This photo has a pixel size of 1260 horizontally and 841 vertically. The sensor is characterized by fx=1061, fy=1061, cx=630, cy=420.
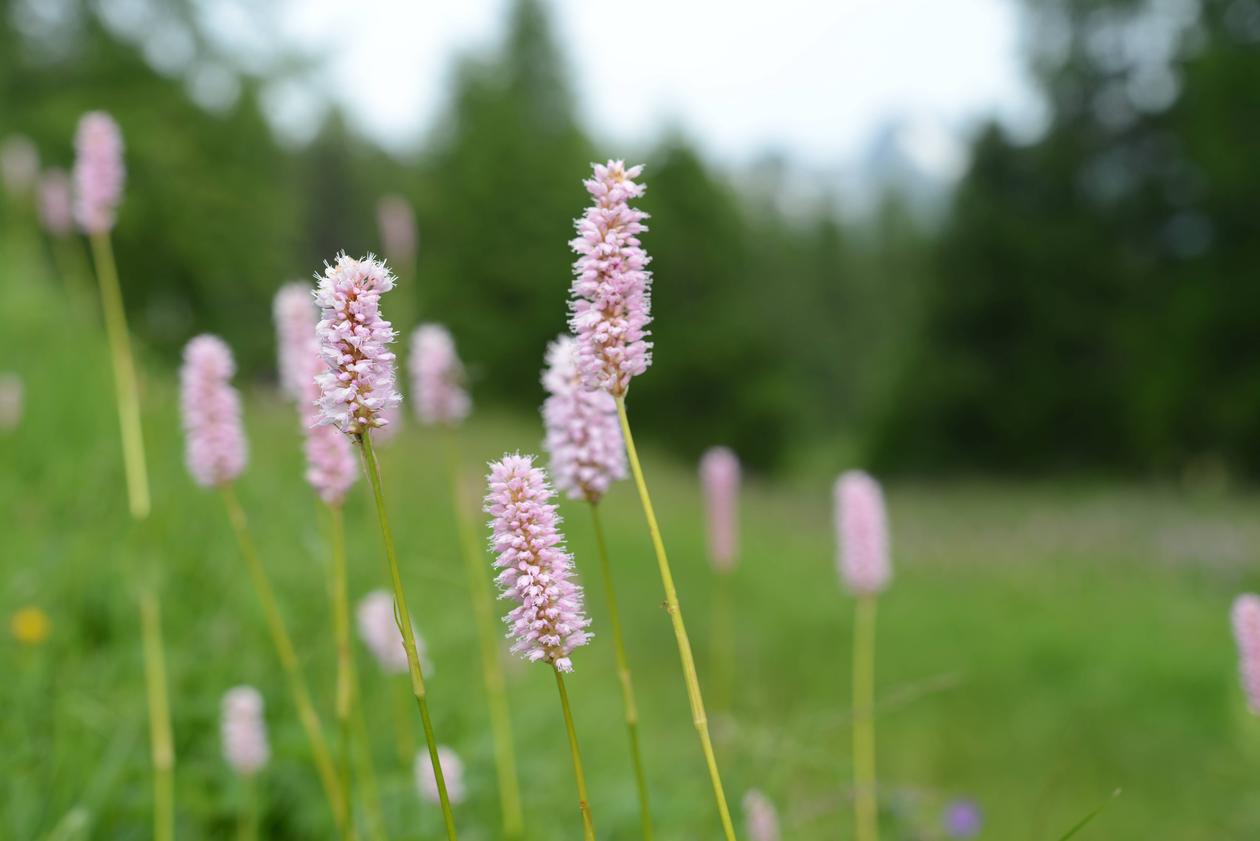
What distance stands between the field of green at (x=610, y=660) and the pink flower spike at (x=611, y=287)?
2.57 ft

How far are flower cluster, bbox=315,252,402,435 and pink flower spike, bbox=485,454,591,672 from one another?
0.55ft

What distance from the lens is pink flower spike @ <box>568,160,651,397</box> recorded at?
3.95ft

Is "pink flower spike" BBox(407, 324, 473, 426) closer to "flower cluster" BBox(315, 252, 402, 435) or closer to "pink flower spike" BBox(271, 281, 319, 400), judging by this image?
"pink flower spike" BBox(271, 281, 319, 400)

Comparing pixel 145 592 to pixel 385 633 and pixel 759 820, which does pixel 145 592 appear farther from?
pixel 759 820

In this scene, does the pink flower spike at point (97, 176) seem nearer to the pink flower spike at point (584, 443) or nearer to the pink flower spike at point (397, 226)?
the pink flower spike at point (584, 443)

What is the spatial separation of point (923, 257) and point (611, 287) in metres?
23.7

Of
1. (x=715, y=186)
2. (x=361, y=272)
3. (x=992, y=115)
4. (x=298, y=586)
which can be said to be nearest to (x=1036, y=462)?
(x=992, y=115)

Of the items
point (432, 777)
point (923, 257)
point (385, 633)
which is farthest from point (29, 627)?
point (923, 257)

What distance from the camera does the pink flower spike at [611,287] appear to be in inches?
47.4

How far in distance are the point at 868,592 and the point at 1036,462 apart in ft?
66.4

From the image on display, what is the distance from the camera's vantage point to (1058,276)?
831 inches

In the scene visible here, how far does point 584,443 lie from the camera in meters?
1.69

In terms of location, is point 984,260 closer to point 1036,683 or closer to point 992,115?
point 992,115

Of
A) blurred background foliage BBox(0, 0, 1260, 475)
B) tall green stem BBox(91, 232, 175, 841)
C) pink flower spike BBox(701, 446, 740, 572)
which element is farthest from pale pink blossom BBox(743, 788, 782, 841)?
blurred background foliage BBox(0, 0, 1260, 475)
